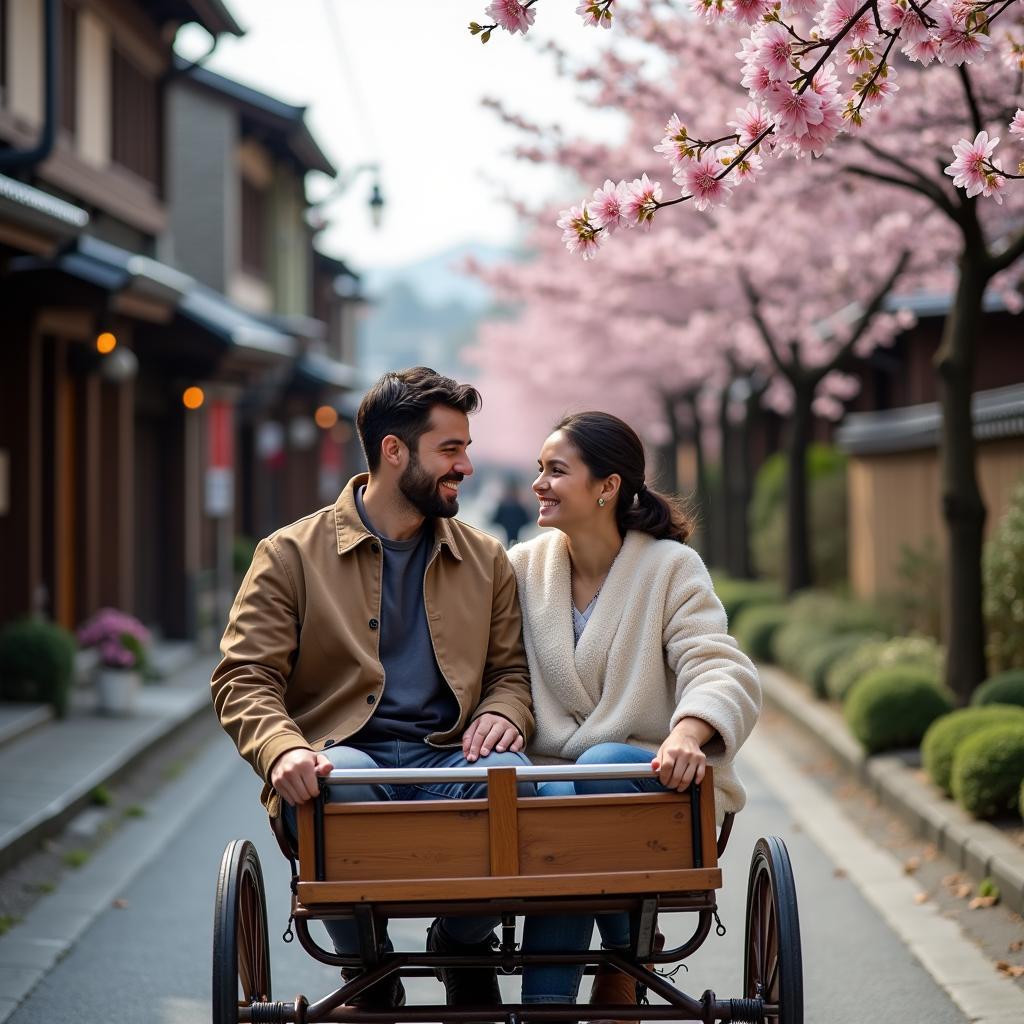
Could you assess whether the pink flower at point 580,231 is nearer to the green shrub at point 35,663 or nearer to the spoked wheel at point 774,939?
the spoked wheel at point 774,939

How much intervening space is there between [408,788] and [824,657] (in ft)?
30.3

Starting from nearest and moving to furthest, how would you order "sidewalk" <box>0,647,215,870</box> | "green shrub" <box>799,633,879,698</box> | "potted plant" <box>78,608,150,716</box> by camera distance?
"sidewalk" <box>0,647,215,870</box> → "potted plant" <box>78,608,150,716</box> → "green shrub" <box>799,633,879,698</box>

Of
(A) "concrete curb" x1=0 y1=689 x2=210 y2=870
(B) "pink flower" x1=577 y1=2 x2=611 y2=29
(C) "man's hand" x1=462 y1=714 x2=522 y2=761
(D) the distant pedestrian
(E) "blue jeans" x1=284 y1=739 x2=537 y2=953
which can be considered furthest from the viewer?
(D) the distant pedestrian

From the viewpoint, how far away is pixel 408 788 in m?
4.18

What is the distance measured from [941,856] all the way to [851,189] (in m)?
5.35

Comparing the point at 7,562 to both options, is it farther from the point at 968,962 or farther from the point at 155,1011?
the point at 968,962

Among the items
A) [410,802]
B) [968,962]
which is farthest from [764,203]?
[410,802]

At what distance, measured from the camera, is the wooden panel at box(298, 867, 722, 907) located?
380cm

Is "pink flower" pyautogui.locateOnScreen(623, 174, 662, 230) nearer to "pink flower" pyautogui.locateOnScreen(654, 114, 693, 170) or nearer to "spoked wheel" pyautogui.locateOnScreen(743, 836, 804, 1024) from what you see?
"pink flower" pyautogui.locateOnScreen(654, 114, 693, 170)

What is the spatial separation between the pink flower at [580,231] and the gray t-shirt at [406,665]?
118 cm

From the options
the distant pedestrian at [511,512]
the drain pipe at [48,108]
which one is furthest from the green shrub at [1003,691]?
the distant pedestrian at [511,512]

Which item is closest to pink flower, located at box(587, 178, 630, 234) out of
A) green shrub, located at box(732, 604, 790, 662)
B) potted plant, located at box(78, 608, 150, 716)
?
potted plant, located at box(78, 608, 150, 716)

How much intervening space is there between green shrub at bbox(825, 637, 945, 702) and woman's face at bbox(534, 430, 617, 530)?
6918 mm

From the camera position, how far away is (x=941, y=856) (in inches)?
304
